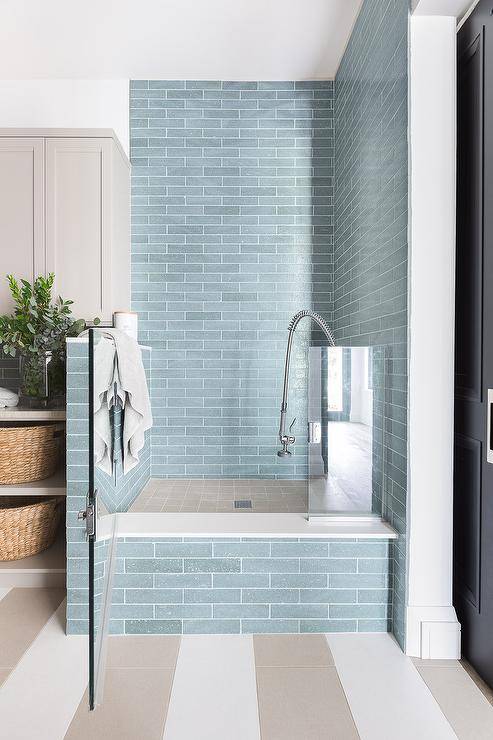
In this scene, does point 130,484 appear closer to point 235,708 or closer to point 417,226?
point 235,708

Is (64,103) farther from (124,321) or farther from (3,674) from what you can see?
(3,674)

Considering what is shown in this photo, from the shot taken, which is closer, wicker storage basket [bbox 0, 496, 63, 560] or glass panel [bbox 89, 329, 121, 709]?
glass panel [bbox 89, 329, 121, 709]

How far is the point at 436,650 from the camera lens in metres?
1.92

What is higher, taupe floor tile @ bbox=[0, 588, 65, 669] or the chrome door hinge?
the chrome door hinge

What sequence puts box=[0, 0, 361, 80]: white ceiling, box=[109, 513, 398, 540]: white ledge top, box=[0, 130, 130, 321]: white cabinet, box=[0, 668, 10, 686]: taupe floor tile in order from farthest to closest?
box=[0, 130, 130, 321]: white cabinet → box=[0, 0, 361, 80]: white ceiling → box=[109, 513, 398, 540]: white ledge top → box=[0, 668, 10, 686]: taupe floor tile

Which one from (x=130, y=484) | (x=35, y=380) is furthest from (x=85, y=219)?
(x=130, y=484)

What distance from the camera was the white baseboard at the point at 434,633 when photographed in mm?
1921

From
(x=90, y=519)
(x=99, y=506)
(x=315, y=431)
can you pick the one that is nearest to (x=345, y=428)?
(x=315, y=431)

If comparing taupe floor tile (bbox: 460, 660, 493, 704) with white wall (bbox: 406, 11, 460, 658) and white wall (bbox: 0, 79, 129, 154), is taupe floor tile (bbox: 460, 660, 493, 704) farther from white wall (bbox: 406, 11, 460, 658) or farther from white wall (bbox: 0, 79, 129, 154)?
white wall (bbox: 0, 79, 129, 154)

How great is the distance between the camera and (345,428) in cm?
219

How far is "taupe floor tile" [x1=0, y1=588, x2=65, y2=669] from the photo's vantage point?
6.51 ft

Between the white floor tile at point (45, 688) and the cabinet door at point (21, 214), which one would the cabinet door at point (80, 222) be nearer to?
the cabinet door at point (21, 214)

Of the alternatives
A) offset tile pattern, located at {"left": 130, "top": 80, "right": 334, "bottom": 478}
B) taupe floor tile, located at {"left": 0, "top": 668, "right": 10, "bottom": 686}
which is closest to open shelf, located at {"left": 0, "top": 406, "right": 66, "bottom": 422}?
offset tile pattern, located at {"left": 130, "top": 80, "right": 334, "bottom": 478}

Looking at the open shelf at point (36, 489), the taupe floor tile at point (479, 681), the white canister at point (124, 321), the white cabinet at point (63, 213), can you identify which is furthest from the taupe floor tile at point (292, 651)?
the white cabinet at point (63, 213)
